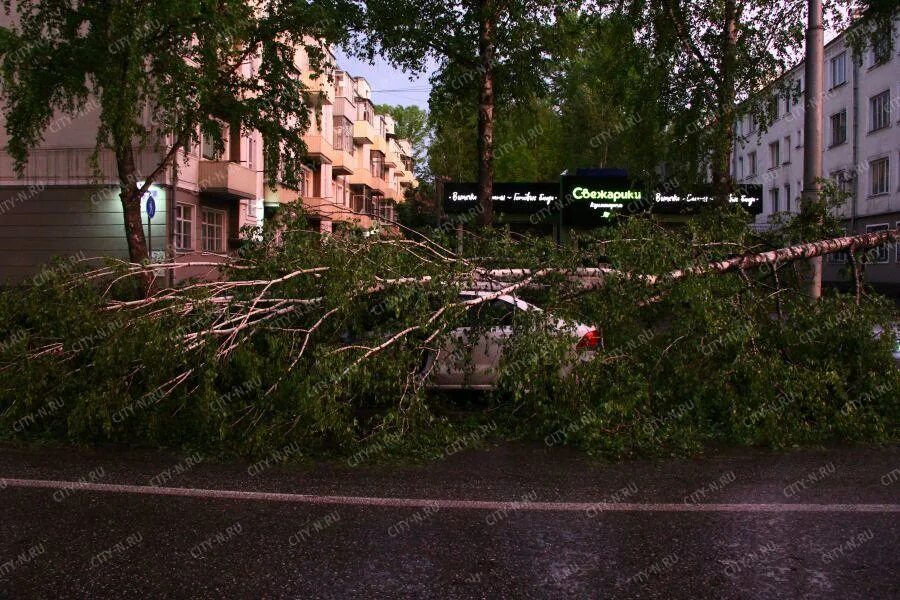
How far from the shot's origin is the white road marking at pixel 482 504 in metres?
5.15

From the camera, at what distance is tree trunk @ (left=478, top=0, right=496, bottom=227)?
1839 centimetres

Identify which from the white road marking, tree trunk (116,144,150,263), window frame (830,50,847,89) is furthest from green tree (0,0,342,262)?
window frame (830,50,847,89)

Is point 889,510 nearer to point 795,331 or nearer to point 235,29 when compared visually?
point 795,331

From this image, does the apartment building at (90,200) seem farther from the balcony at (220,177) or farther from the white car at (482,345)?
the white car at (482,345)

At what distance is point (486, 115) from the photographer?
18.4 m

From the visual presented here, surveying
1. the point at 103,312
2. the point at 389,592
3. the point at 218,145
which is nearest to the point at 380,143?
the point at 218,145

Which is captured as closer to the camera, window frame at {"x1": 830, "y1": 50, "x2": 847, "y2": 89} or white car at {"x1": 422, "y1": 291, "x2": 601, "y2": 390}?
white car at {"x1": 422, "y1": 291, "x2": 601, "y2": 390}

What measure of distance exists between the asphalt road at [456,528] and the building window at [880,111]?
100 feet

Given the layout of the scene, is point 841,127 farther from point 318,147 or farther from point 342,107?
point 342,107

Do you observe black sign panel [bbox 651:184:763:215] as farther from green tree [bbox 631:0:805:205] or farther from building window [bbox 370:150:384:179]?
building window [bbox 370:150:384:179]

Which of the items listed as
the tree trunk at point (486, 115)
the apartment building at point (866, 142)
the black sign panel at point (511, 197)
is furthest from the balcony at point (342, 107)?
the tree trunk at point (486, 115)

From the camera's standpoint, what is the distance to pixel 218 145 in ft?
63.8

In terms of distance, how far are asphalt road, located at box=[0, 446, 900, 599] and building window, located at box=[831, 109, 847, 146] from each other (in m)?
33.4

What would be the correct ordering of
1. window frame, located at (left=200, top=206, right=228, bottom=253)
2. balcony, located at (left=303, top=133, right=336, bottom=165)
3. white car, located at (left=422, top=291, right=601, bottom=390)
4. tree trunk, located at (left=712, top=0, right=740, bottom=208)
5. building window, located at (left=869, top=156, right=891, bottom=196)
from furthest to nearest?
1. balcony, located at (left=303, top=133, right=336, bottom=165)
2. building window, located at (left=869, top=156, right=891, bottom=196)
3. window frame, located at (left=200, top=206, right=228, bottom=253)
4. tree trunk, located at (left=712, top=0, right=740, bottom=208)
5. white car, located at (left=422, top=291, right=601, bottom=390)
